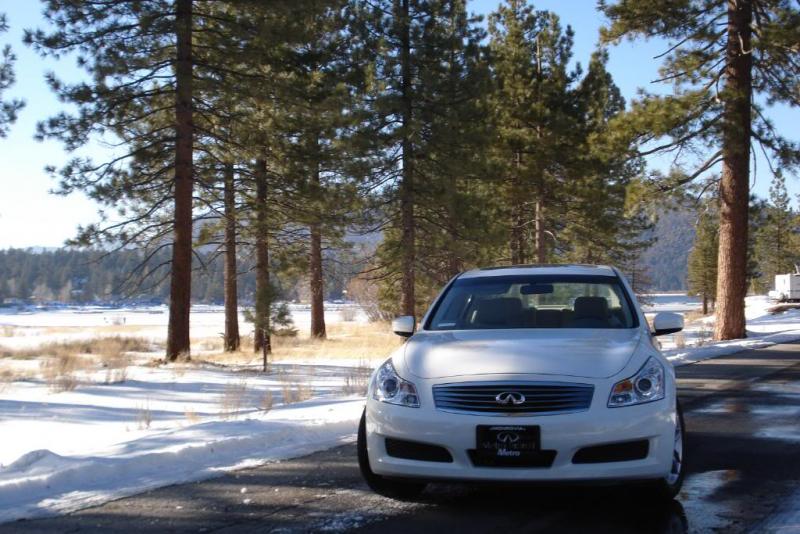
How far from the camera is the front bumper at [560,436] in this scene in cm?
439

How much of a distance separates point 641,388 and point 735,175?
1765 centimetres

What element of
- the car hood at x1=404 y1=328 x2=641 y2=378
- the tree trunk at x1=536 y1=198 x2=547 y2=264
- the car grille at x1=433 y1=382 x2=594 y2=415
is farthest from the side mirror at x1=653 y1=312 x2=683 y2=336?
the tree trunk at x1=536 y1=198 x2=547 y2=264

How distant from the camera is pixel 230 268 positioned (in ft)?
80.2

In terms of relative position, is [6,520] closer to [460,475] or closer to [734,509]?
[460,475]

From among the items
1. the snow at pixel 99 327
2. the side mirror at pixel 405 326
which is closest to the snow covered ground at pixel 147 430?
the side mirror at pixel 405 326

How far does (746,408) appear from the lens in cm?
912

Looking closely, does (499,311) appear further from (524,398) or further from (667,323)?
(524,398)

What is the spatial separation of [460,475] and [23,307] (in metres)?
134

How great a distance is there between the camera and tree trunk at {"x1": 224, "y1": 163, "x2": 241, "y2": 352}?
2150 cm

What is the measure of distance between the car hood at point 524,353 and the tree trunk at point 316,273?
15586 millimetres

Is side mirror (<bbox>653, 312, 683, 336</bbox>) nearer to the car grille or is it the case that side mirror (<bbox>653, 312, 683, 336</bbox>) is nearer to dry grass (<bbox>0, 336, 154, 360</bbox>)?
the car grille

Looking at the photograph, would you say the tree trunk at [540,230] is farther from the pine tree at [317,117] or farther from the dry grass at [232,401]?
the dry grass at [232,401]

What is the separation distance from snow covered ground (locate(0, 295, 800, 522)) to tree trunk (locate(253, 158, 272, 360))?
1.99 metres

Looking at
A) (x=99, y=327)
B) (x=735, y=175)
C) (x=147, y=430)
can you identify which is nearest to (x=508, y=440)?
(x=147, y=430)
